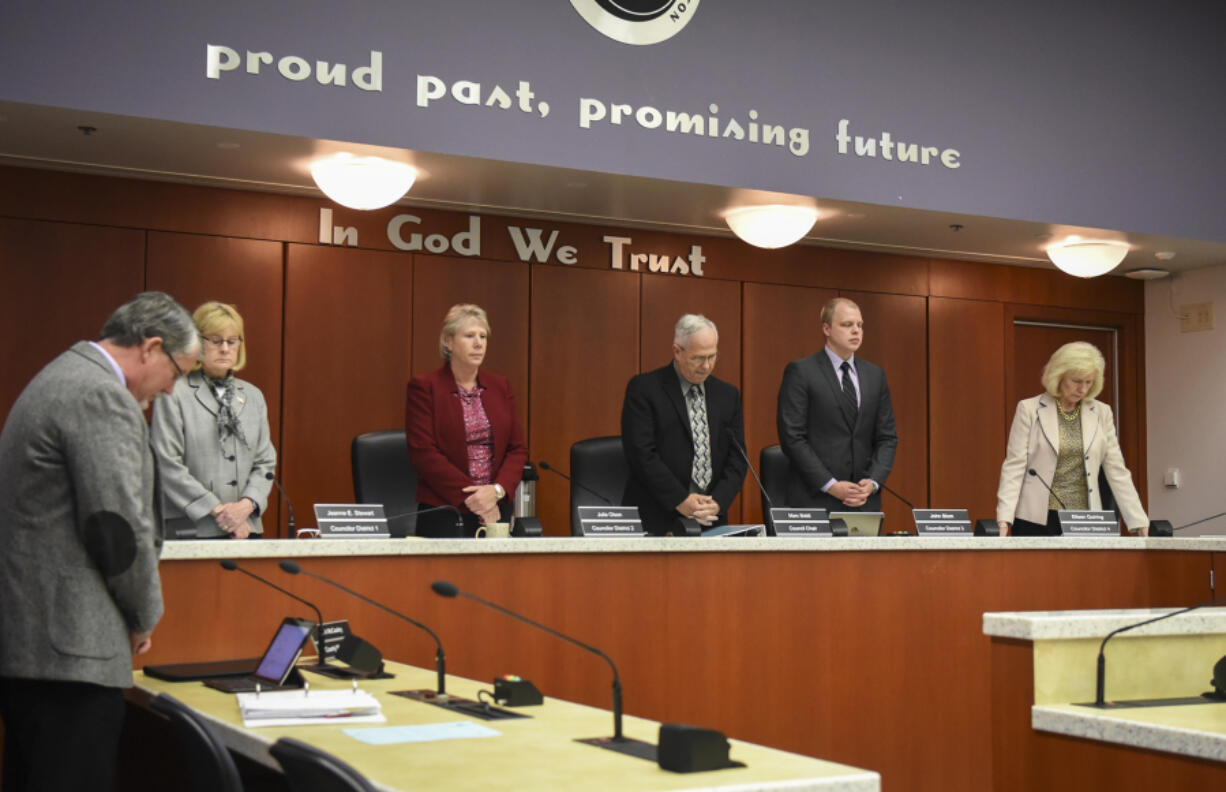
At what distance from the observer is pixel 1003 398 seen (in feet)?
27.1

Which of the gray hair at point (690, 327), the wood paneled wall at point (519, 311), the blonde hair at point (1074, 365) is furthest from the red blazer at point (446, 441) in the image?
the blonde hair at point (1074, 365)

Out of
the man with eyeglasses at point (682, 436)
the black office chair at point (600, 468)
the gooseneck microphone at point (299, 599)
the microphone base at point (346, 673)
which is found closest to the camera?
the microphone base at point (346, 673)

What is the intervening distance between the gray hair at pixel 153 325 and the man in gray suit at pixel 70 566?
125 millimetres

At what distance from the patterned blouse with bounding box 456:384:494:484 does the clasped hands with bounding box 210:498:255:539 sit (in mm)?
917

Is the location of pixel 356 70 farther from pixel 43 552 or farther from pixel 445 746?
pixel 445 746

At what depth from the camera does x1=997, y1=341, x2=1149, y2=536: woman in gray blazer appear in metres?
5.66

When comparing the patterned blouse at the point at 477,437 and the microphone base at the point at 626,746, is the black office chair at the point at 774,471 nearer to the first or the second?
the patterned blouse at the point at 477,437

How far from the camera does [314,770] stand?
179 centimetres

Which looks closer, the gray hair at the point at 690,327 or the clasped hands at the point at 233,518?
the clasped hands at the point at 233,518

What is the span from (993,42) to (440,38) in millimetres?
3069

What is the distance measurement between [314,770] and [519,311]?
17.4 ft

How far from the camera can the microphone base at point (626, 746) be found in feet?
7.03

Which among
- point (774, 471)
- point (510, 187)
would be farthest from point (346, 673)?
point (510, 187)

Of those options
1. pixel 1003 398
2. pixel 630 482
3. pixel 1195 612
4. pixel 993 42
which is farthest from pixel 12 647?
pixel 1003 398
